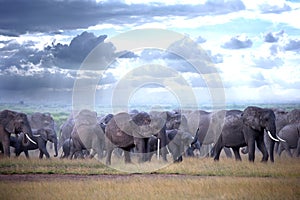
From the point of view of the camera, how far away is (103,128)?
2991 cm

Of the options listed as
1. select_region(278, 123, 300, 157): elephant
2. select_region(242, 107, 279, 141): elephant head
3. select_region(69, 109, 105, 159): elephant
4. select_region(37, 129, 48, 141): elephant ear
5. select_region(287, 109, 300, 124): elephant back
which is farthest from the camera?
select_region(287, 109, 300, 124): elephant back

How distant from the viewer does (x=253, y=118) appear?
27.0 metres

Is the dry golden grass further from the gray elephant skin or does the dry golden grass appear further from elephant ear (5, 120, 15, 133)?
elephant ear (5, 120, 15, 133)

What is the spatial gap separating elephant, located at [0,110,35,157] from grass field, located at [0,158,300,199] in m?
2.77

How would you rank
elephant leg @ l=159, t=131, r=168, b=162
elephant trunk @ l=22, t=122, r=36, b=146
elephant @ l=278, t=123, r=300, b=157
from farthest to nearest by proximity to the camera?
elephant @ l=278, t=123, r=300, b=157 → elephant trunk @ l=22, t=122, r=36, b=146 → elephant leg @ l=159, t=131, r=168, b=162

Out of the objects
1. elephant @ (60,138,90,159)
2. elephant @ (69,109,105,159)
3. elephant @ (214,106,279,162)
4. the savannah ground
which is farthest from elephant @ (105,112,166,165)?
elephant @ (60,138,90,159)

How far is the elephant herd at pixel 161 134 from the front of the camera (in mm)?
27188

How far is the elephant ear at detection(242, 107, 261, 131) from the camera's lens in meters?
26.9

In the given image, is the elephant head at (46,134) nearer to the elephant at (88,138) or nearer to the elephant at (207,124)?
the elephant at (88,138)

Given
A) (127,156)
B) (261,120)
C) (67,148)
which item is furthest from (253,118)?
(67,148)

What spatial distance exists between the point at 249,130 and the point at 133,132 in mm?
4456

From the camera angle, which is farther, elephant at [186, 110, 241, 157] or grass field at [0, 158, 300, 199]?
elephant at [186, 110, 241, 157]

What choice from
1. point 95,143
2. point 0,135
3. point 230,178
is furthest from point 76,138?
point 230,178

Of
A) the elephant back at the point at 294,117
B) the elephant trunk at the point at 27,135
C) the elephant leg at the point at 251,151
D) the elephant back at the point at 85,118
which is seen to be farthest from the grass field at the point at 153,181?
the elephant back at the point at 294,117
